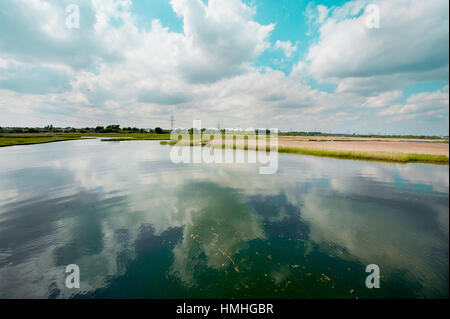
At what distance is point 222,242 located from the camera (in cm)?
904

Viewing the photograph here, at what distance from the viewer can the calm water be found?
6.46 meters

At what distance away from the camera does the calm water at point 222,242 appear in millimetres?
6457

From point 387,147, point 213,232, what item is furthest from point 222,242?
point 387,147

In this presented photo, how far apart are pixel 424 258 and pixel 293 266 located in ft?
21.4
